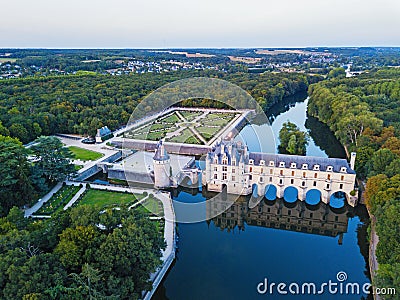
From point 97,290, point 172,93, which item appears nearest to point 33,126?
point 172,93

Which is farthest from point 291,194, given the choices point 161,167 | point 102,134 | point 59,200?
point 102,134

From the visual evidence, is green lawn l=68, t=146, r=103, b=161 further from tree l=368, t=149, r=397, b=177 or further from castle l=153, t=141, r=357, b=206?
tree l=368, t=149, r=397, b=177

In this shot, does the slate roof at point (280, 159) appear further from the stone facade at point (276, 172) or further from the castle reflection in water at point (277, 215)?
the castle reflection in water at point (277, 215)

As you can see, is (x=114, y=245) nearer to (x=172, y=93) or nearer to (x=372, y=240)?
(x=372, y=240)

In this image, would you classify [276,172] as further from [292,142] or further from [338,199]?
[292,142]

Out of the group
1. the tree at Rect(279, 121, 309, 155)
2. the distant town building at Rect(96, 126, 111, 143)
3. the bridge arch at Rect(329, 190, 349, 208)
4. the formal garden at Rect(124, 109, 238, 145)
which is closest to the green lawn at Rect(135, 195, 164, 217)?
the bridge arch at Rect(329, 190, 349, 208)
